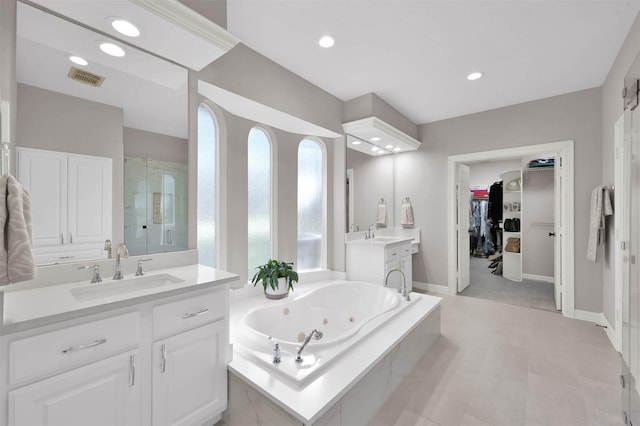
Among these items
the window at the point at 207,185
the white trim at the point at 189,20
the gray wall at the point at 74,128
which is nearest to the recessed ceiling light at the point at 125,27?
the white trim at the point at 189,20

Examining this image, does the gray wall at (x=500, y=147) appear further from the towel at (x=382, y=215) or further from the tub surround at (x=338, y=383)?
the tub surround at (x=338, y=383)

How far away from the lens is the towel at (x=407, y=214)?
15.1 ft

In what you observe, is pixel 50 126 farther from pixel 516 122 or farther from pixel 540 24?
pixel 516 122

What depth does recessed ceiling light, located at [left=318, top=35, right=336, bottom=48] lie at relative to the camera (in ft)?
7.82

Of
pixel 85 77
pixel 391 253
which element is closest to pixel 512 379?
pixel 391 253

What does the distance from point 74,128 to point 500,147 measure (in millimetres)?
4603

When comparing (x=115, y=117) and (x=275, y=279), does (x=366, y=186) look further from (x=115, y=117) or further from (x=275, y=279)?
(x=115, y=117)

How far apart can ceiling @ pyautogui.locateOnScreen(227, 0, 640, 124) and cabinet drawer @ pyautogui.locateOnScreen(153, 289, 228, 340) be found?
2046mm

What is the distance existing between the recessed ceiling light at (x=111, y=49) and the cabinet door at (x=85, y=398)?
1.70 metres

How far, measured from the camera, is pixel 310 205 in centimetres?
367

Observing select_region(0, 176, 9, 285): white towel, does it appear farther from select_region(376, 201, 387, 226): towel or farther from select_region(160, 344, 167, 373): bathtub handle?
select_region(376, 201, 387, 226): towel

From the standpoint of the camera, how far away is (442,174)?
4391 millimetres

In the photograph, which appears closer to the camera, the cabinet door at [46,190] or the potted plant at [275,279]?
the cabinet door at [46,190]

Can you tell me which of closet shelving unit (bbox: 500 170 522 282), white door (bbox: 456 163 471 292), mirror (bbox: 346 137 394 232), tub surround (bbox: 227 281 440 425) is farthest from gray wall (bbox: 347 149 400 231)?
closet shelving unit (bbox: 500 170 522 282)
